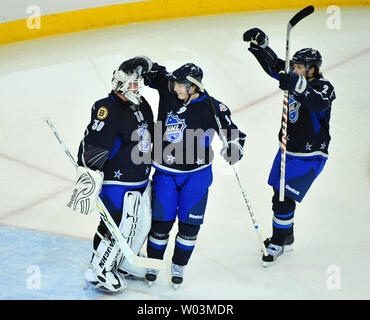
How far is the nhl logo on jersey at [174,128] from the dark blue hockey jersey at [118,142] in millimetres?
94

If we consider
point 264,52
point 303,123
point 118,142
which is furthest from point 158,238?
point 264,52

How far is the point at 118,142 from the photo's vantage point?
3.50 meters

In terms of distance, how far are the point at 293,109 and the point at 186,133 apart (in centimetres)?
63

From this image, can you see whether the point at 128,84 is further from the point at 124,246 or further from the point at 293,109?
the point at 293,109

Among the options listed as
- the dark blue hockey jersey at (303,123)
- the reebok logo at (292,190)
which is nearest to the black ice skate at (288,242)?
the reebok logo at (292,190)

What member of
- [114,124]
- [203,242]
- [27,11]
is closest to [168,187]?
[114,124]

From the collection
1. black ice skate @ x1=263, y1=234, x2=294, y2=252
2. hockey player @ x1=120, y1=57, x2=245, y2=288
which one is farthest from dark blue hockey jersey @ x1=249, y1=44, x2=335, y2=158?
black ice skate @ x1=263, y1=234, x2=294, y2=252

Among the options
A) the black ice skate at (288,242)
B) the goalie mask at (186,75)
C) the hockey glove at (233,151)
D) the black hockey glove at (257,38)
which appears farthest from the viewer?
the black ice skate at (288,242)

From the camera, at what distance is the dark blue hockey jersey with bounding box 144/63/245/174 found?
3576 mm

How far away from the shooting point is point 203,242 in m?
4.22

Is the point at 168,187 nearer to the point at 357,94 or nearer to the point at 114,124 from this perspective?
the point at 114,124

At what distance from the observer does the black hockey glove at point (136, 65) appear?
3.48 meters

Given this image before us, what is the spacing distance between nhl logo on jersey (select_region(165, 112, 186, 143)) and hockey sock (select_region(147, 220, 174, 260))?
0.42 meters

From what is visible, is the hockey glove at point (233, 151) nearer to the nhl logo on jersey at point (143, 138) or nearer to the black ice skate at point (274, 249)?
the nhl logo on jersey at point (143, 138)
